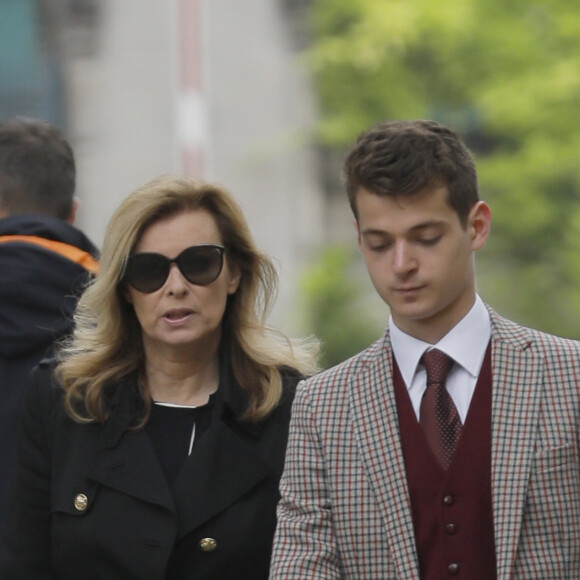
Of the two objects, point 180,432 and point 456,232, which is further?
point 180,432

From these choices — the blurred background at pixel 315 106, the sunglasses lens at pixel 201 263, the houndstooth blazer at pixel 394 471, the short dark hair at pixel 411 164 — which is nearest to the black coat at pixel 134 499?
the sunglasses lens at pixel 201 263

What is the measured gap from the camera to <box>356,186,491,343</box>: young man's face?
12.2 ft

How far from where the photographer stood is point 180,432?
4.72 meters

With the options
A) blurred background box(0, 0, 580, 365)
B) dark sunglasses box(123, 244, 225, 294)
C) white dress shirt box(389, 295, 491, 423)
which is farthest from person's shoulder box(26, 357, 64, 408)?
blurred background box(0, 0, 580, 365)

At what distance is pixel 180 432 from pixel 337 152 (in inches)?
702

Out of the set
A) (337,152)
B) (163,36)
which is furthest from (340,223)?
(163,36)

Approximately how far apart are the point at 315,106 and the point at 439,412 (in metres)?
17.6

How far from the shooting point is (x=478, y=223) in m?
3.84

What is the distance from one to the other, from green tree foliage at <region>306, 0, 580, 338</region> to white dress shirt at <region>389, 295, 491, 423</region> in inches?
575

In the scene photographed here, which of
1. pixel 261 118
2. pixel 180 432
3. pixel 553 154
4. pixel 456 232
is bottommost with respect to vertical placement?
pixel 180 432

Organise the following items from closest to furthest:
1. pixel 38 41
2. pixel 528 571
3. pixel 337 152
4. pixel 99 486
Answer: pixel 528 571, pixel 99 486, pixel 337 152, pixel 38 41

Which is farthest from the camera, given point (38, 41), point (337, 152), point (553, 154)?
point (38, 41)

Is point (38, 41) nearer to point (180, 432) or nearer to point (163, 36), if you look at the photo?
point (163, 36)

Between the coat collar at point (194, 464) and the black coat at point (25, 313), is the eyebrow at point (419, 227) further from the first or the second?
the black coat at point (25, 313)
